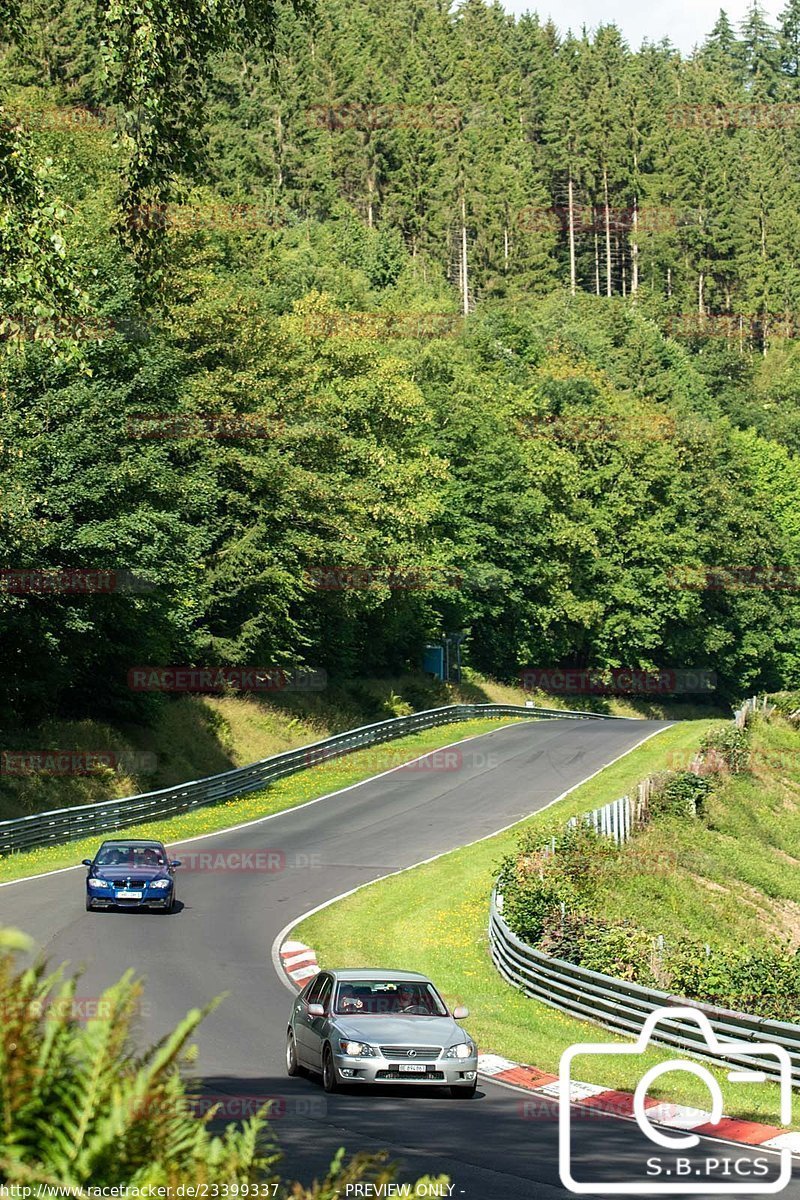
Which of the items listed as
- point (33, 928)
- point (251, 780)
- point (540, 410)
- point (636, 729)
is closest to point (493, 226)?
point (540, 410)

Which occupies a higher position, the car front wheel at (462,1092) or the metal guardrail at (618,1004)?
the car front wheel at (462,1092)

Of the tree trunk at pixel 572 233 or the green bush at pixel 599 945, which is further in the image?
the tree trunk at pixel 572 233

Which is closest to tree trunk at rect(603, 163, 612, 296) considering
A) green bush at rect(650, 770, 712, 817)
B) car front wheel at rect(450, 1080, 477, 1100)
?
green bush at rect(650, 770, 712, 817)

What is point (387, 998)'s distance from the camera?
58.0 feet

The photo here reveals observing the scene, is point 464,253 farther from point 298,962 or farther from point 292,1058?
point 292,1058

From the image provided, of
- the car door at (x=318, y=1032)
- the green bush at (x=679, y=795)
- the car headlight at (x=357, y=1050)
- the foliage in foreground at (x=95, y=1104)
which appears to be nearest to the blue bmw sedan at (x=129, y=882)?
the car door at (x=318, y=1032)

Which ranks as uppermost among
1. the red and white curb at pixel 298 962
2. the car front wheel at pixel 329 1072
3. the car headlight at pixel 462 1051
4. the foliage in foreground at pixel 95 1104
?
the foliage in foreground at pixel 95 1104

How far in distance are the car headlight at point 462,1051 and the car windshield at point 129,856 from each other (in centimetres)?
1574

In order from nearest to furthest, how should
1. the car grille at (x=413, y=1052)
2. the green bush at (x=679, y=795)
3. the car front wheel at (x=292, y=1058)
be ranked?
the car grille at (x=413, y=1052)
the car front wheel at (x=292, y=1058)
the green bush at (x=679, y=795)

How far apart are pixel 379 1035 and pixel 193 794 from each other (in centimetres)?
3193

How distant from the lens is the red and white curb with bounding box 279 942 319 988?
83.1 feet

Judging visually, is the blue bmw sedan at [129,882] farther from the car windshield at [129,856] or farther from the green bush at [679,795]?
the green bush at [679,795]

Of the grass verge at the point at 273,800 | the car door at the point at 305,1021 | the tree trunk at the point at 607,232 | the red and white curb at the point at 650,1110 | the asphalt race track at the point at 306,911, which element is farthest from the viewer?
the tree trunk at the point at 607,232

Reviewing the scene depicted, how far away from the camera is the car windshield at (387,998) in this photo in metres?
17.4
